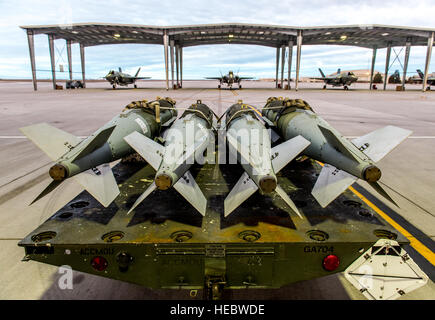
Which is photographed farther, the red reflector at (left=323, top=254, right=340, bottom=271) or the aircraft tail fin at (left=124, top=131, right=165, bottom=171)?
the aircraft tail fin at (left=124, top=131, right=165, bottom=171)

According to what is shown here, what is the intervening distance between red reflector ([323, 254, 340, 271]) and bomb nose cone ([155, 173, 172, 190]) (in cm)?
219

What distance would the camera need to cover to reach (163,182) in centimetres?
375

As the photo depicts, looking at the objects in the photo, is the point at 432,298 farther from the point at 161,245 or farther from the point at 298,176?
the point at 161,245

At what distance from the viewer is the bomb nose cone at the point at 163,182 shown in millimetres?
3741

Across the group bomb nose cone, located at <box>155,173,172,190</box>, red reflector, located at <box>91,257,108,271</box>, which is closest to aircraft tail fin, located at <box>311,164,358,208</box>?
bomb nose cone, located at <box>155,173,172,190</box>

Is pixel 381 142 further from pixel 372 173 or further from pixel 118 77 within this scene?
pixel 118 77

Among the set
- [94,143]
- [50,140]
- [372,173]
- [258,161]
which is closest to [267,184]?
[258,161]

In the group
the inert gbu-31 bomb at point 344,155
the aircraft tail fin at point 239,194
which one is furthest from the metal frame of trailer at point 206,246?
the inert gbu-31 bomb at point 344,155

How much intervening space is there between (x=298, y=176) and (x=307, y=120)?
4.98 ft

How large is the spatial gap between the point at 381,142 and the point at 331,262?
103 inches

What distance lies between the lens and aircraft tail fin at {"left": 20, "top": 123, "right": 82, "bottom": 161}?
4441mm

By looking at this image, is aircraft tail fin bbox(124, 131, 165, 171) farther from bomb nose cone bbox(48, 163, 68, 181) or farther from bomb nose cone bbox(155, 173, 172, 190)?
bomb nose cone bbox(48, 163, 68, 181)

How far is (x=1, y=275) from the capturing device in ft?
14.3

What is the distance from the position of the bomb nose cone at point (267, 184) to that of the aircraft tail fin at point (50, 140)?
329cm
